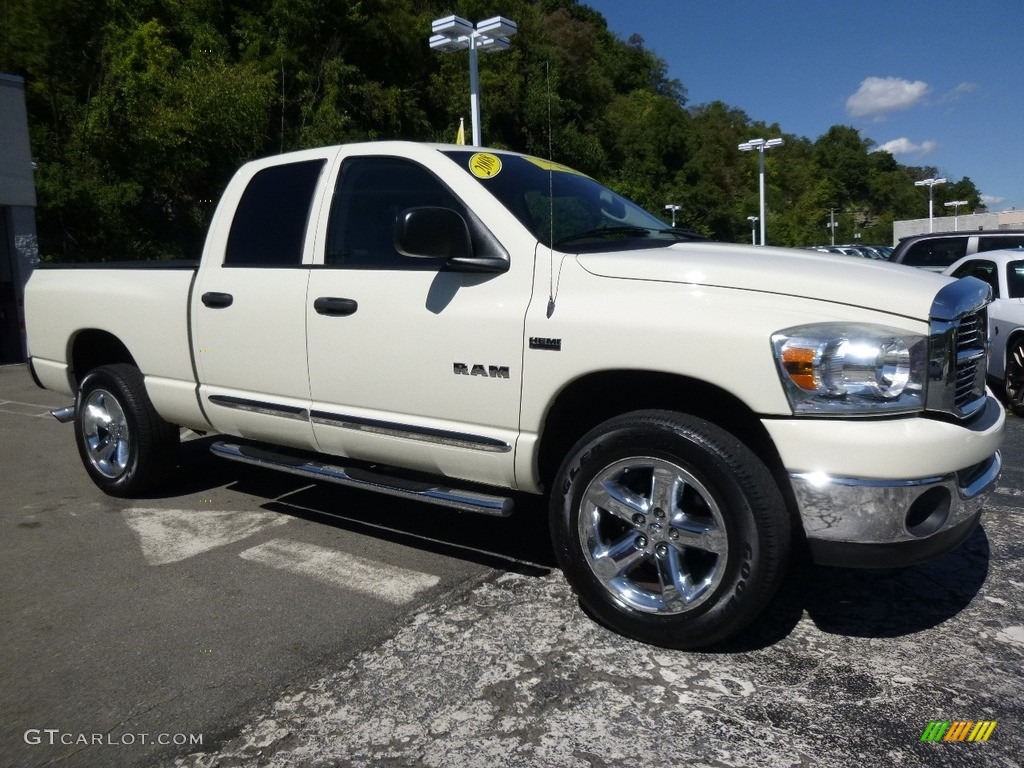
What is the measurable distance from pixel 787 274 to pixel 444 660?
1829mm

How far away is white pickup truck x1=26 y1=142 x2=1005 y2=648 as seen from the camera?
2.88m

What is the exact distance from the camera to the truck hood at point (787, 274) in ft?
9.62

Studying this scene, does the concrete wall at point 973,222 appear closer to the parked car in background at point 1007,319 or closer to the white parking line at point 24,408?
the parked car in background at point 1007,319

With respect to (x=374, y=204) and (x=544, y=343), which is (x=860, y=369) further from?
(x=374, y=204)

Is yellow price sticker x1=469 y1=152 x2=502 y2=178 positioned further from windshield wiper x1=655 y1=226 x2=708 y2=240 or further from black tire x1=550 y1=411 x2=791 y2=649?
black tire x1=550 y1=411 x2=791 y2=649

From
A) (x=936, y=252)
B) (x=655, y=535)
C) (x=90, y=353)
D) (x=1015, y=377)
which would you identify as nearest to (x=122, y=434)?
(x=90, y=353)

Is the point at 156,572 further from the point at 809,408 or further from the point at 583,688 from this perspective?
the point at 809,408

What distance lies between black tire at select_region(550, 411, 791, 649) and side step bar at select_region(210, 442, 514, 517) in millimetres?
308

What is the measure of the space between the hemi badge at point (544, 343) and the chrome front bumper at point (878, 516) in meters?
0.99

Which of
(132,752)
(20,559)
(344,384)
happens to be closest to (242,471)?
(20,559)

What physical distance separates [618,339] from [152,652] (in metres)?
2.08

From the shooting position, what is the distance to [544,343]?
3.40 meters

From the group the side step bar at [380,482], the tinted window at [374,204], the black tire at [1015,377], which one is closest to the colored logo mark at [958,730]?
the side step bar at [380,482]

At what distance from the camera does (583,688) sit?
2977 mm
